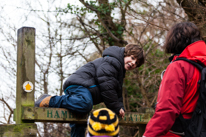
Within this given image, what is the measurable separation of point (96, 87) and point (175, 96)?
1.33m

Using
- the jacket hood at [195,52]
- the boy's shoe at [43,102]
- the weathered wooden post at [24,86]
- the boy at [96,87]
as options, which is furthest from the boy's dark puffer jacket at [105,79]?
the jacket hood at [195,52]

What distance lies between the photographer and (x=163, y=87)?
Answer: 1896mm

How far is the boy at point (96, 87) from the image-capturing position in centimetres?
279

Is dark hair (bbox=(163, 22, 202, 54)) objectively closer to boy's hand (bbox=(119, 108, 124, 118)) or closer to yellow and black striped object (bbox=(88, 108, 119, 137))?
yellow and black striped object (bbox=(88, 108, 119, 137))

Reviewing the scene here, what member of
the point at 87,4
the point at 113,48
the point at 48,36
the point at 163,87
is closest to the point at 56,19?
the point at 48,36

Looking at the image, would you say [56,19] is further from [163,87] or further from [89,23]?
[163,87]

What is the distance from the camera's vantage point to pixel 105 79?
2945 mm

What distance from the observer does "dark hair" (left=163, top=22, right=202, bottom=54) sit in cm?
204

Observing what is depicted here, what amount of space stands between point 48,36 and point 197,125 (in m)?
6.62

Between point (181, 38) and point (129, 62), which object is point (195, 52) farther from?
point (129, 62)

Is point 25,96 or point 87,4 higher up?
point 87,4

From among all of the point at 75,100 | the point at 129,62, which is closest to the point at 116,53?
the point at 129,62

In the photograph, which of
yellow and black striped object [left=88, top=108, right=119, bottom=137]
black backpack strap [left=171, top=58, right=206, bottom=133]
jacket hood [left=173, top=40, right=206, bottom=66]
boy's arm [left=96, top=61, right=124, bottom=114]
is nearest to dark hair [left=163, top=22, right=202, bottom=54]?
jacket hood [left=173, top=40, right=206, bottom=66]

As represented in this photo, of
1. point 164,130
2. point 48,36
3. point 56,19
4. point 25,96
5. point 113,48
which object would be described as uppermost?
point 56,19
